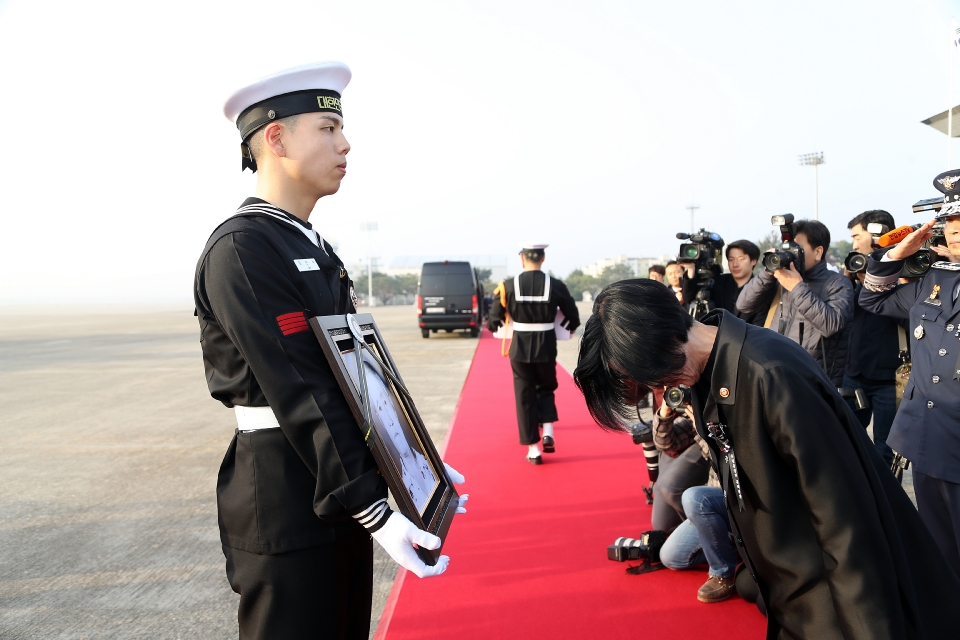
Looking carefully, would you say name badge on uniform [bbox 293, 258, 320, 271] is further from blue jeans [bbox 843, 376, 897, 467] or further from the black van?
the black van

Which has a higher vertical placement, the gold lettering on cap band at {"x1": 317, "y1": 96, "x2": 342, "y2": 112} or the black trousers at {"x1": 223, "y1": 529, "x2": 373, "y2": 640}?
the gold lettering on cap band at {"x1": 317, "y1": 96, "x2": 342, "y2": 112}

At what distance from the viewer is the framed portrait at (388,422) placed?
154 cm

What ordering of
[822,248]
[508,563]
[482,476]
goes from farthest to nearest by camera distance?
[482,476] → [822,248] → [508,563]

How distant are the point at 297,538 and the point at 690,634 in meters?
1.97

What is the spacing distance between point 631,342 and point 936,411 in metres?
1.86

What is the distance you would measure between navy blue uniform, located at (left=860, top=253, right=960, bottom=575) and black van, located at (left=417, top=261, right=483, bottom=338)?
48.0ft

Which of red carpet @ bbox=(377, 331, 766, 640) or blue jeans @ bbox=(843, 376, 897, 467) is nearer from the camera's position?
red carpet @ bbox=(377, 331, 766, 640)

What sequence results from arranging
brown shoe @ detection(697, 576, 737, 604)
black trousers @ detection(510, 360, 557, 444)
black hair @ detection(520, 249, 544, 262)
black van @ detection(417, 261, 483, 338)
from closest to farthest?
brown shoe @ detection(697, 576, 737, 604), black trousers @ detection(510, 360, 557, 444), black hair @ detection(520, 249, 544, 262), black van @ detection(417, 261, 483, 338)

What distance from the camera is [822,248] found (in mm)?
4234

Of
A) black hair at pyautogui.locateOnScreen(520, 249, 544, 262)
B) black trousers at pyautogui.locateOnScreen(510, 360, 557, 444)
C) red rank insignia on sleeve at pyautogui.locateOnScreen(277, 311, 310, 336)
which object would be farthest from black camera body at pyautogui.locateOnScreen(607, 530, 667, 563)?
black hair at pyautogui.locateOnScreen(520, 249, 544, 262)

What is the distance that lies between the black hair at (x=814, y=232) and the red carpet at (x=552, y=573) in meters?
2.05

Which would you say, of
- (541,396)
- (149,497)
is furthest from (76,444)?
(541,396)

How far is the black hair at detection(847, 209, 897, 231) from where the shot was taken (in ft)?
13.9

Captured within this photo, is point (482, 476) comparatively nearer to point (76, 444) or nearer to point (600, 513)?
point (600, 513)
